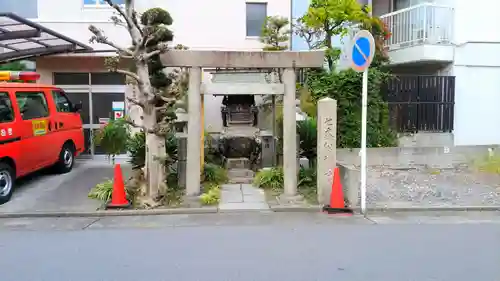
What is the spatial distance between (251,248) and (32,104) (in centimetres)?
660

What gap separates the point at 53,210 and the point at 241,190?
3715 millimetres

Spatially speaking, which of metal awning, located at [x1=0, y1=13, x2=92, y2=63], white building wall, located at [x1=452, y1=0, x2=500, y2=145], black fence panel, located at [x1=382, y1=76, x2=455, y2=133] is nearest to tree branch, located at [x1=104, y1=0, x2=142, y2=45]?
metal awning, located at [x1=0, y1=13, x2=92, y2=63]

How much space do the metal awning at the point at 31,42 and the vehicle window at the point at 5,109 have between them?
1740mm

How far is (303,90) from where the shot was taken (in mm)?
11898

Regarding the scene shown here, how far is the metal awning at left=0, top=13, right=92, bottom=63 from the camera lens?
9867 mm

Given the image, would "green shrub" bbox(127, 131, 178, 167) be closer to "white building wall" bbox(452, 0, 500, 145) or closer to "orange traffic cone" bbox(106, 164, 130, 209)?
"orange traffic cone" bbox(106, 164, 130, 209)

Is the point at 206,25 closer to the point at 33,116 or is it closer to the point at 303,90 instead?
the point at 303,90

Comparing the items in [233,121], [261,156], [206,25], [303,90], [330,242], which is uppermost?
[206,25]

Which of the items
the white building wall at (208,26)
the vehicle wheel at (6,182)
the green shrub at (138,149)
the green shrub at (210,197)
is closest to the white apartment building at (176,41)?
the white building wall at (208,26)

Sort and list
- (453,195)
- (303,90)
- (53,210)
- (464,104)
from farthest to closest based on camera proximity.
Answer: (464,104) → (303,90) → (453,195) → (53,210)

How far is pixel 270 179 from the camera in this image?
9.87 meters

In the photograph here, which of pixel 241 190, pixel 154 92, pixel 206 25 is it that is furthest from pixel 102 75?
pixel 241 190

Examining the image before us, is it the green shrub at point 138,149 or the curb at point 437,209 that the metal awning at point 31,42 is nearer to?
the green shrub at point 138,149

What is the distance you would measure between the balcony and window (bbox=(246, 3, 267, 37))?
4221 mm
